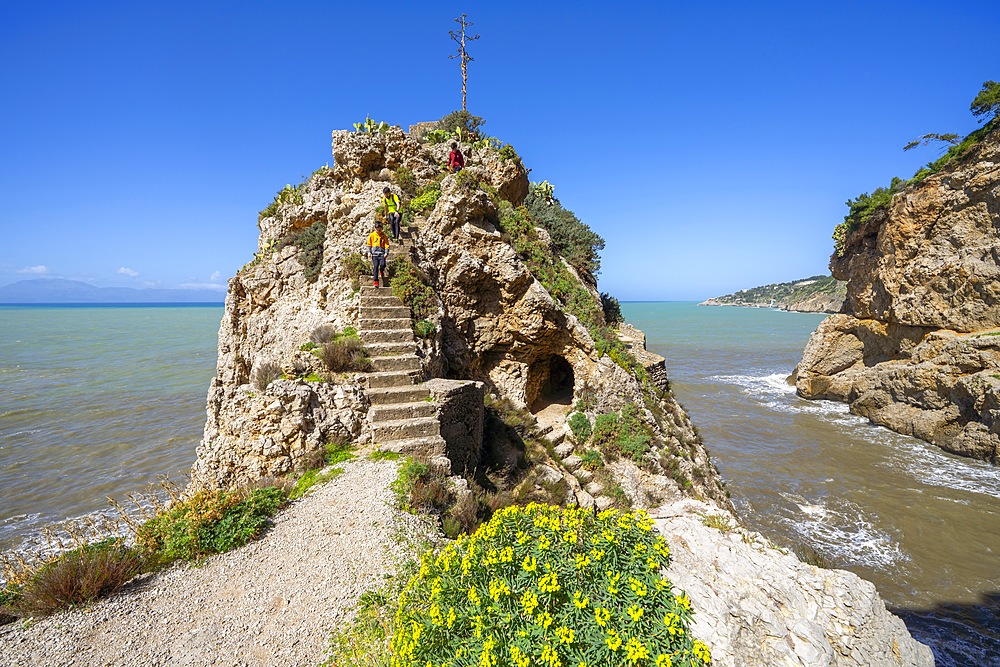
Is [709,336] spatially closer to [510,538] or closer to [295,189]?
[295,189]

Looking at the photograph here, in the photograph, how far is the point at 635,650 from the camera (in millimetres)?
2492

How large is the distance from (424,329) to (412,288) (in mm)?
1322

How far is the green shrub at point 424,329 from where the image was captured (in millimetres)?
9992

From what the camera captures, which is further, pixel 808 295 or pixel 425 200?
pixel 808 295

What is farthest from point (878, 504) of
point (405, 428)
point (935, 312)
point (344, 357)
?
point (344, 357)

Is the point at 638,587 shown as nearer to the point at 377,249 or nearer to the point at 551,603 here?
the point at 551,603

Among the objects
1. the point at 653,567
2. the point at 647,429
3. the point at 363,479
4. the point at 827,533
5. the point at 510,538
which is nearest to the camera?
the point at 653,567

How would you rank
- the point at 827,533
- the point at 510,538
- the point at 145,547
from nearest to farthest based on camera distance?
the point at 510,538, the point at 145,547, the point at 827,533

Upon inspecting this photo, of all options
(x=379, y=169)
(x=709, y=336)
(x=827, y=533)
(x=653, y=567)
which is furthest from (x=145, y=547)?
(x=709, y=336)

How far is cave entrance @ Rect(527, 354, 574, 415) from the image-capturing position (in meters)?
14.1

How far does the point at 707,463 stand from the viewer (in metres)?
13.6

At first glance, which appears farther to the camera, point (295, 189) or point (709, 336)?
point (709, 336)

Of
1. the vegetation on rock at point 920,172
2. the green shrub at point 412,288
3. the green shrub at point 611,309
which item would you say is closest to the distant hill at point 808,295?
the vegetation on rock at point 920,172

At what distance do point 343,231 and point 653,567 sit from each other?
12.2 m
